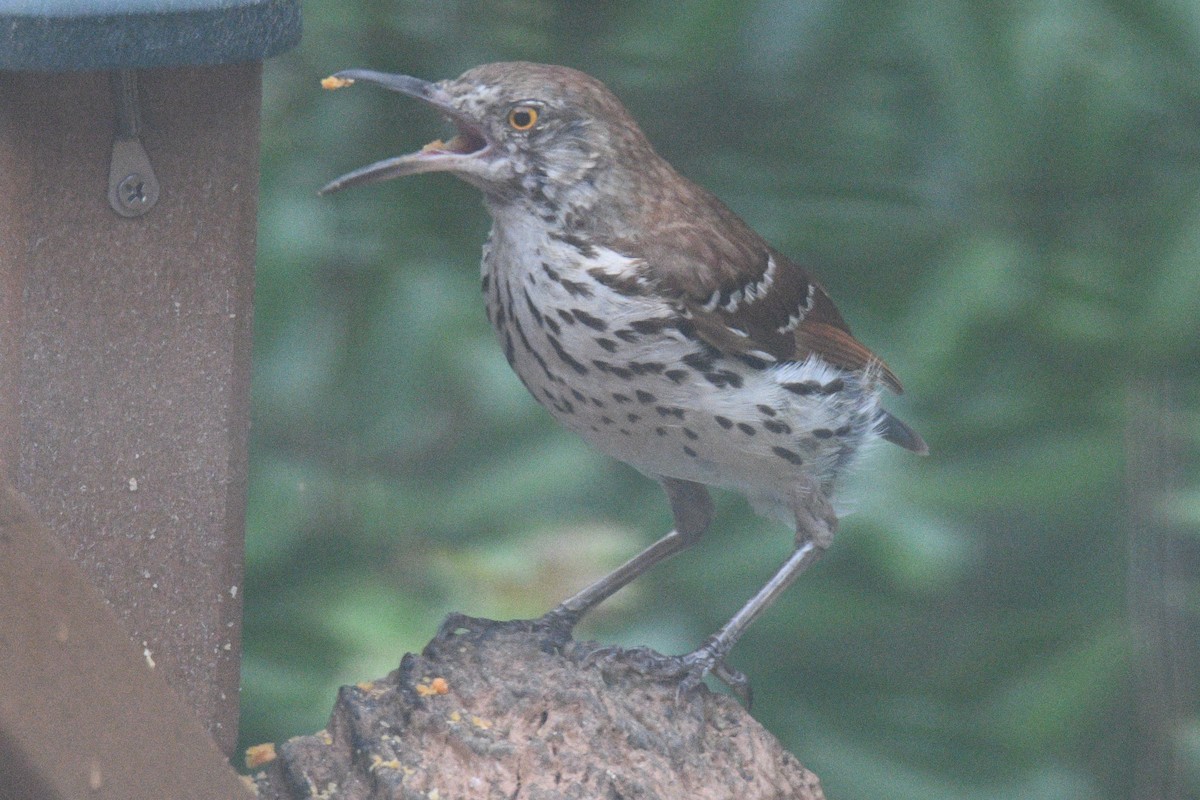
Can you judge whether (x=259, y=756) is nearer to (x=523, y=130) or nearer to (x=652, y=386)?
(x=652, y=386)

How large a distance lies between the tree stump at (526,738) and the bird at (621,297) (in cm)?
16

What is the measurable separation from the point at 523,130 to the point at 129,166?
71 cm

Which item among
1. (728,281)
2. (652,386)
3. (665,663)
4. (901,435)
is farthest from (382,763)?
(901,435)

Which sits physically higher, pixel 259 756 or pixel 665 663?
pixel 665 663

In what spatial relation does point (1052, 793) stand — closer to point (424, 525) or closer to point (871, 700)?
point (871, 700)

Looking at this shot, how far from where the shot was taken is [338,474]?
3.92 m

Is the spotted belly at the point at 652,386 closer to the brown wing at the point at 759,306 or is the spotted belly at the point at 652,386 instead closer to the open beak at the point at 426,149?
the brown wing at the point at 759,306

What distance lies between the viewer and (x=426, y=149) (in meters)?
2.98

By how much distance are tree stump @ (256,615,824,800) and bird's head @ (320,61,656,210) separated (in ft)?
2.52

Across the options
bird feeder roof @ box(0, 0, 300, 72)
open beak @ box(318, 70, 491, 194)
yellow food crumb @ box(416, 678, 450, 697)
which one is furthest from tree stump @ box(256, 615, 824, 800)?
bird feeder roof @ box(0, 0, 300, 72)

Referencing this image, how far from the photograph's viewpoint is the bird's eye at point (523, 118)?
298cm

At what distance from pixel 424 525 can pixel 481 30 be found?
107 centimetres

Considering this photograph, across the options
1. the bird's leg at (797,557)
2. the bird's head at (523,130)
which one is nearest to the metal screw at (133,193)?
the bird's head at (523,130)

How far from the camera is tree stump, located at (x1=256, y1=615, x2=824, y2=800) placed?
8.09 ft
